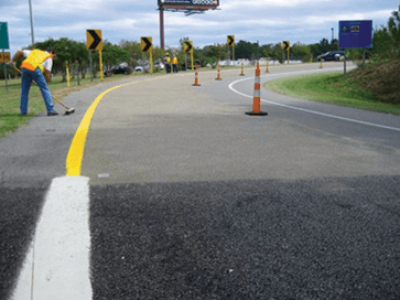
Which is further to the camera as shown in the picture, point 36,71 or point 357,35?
point 357,35

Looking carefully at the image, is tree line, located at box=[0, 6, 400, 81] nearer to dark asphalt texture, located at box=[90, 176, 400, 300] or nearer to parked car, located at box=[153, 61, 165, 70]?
parked car, located at box=[153, 61, 165, 70]

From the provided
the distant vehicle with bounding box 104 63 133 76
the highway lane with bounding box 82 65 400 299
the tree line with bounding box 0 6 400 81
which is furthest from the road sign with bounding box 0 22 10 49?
the distant vehicle with bounding box 104 63 133 76

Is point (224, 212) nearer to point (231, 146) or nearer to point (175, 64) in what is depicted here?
point (231, 146)

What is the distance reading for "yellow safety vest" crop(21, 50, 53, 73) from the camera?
30.2 feet

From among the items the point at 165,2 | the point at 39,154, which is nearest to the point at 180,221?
the point at 39,154

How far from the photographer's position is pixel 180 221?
3.10 metres

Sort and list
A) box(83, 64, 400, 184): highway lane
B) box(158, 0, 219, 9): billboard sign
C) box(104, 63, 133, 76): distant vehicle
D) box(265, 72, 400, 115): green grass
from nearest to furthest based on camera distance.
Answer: box(83, 64, 400, 184): highway lane, box(265, 72, 400, 115): green grass, box(104, 63, 133, 76): distant vehicle, box(158, 0, 219, 9): billboard sign

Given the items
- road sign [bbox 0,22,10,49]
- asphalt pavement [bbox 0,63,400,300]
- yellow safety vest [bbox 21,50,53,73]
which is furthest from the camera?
road sign [bbox 0,22,10,49]

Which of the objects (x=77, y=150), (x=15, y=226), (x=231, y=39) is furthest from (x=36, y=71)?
(x=231, y=39)

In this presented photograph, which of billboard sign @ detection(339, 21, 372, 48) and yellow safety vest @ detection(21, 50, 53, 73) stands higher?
billboard sign @ detection(339, 21, 372, 48)

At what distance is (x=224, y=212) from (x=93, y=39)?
77.7 feet

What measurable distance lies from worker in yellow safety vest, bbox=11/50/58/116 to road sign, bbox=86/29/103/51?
1623 cm

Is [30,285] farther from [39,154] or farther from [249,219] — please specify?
[39,154]

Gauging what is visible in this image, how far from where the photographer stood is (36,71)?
9273mm
